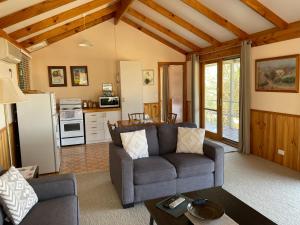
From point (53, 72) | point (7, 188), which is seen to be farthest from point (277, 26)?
point (53, 72)

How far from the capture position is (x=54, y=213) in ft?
6.39

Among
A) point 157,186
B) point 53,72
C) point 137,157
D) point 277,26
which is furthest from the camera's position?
point 53,72

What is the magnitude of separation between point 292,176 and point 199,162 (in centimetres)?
173

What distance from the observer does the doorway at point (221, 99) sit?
5.59 m

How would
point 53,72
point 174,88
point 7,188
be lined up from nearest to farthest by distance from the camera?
point 7,188 < point 53,72 < point 174,88

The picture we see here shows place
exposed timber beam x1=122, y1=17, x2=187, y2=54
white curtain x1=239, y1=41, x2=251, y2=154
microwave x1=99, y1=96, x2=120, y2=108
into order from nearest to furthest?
white curtain x1=239, y1=41, x2=251, y2=154 → microwave x1=99, y1=96, x2=120, y2=108 → exposed timber beam x1=122, y1=17, x2=187, y2=54

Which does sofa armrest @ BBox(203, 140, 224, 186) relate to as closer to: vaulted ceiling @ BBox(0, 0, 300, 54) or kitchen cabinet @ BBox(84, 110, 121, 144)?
vaulted ceiling @ BBox(0, 0, 300, 54)

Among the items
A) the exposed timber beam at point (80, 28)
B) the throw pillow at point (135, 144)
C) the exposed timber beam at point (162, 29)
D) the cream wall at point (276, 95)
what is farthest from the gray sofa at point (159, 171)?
the exposed timber beam at point (80, 28)

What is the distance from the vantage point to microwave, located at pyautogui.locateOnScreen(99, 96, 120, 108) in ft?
21.5

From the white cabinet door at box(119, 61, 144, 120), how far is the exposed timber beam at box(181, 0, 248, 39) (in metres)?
2.48

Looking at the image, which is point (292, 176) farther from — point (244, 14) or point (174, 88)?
point (174, 88)

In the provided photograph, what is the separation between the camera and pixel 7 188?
192 cm

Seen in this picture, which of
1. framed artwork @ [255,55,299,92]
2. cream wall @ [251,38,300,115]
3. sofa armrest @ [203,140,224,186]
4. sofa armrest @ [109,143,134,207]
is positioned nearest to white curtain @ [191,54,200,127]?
cream wall @ [251,38,300,115]

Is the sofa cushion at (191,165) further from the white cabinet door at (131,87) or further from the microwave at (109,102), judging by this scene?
the microwave at (109,102)
